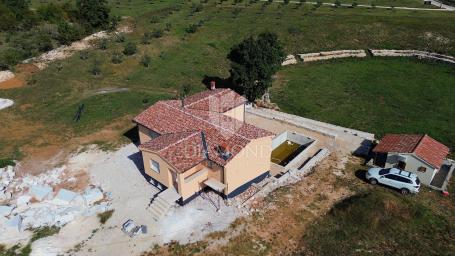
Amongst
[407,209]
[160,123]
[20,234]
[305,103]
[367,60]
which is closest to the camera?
[20,234]

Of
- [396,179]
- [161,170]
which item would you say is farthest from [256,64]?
[396,179]

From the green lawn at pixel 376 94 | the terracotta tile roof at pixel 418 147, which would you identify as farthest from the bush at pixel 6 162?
the terracotta tile roof at pixel 418 147

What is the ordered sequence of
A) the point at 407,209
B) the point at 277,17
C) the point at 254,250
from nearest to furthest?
the point at 254,250
the point at 407,209
the point at 277,17

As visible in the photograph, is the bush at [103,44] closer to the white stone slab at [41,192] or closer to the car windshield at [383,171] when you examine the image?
the white stone slab at [41,192]

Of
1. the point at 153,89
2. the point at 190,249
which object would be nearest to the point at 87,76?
the point at 153,89

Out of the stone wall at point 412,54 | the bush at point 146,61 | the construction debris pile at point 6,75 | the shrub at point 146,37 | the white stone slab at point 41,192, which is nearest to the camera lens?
the white stone slab at point 41,192

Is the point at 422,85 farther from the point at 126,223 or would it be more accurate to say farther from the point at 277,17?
the point at 126,223

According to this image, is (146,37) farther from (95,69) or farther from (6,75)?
(6,75)
